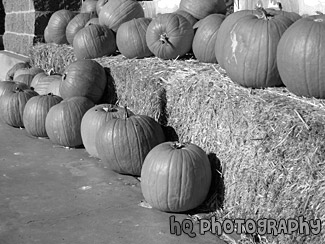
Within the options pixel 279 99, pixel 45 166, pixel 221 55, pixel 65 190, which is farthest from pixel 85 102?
pixel 279 99

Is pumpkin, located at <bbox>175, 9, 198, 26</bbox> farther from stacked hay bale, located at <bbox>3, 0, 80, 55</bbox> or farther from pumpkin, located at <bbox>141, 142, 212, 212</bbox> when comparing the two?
stacked hay bale, located at <bbox>3, 0, 80, 55</bbox>

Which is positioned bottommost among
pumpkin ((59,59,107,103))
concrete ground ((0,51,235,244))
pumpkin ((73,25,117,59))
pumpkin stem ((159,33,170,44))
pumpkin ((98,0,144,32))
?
concrete ground ((0,51,235,244))

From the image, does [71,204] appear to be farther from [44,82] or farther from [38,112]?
[44,82]

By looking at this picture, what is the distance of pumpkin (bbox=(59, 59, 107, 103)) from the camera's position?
20.9ft

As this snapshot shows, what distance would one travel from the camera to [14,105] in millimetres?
6922

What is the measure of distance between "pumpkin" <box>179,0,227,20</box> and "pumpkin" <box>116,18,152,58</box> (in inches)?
22.6

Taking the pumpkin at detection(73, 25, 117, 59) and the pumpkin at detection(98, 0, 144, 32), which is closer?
the pumpkin at detection(73, 25, 117, 59)

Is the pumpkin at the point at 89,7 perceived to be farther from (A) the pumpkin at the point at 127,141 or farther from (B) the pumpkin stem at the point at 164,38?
(A) the pumpkin at the point at 127,141

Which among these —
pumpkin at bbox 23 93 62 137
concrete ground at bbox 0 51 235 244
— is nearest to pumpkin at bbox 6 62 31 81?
pumpkin at bbox 23 93 62 137

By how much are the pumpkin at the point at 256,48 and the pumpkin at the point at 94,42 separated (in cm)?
318

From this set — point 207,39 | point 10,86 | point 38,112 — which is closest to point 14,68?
point 10,86

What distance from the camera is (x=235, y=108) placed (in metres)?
3.99

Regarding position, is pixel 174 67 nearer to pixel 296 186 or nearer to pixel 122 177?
pixel 122 177

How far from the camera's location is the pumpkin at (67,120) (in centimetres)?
589
